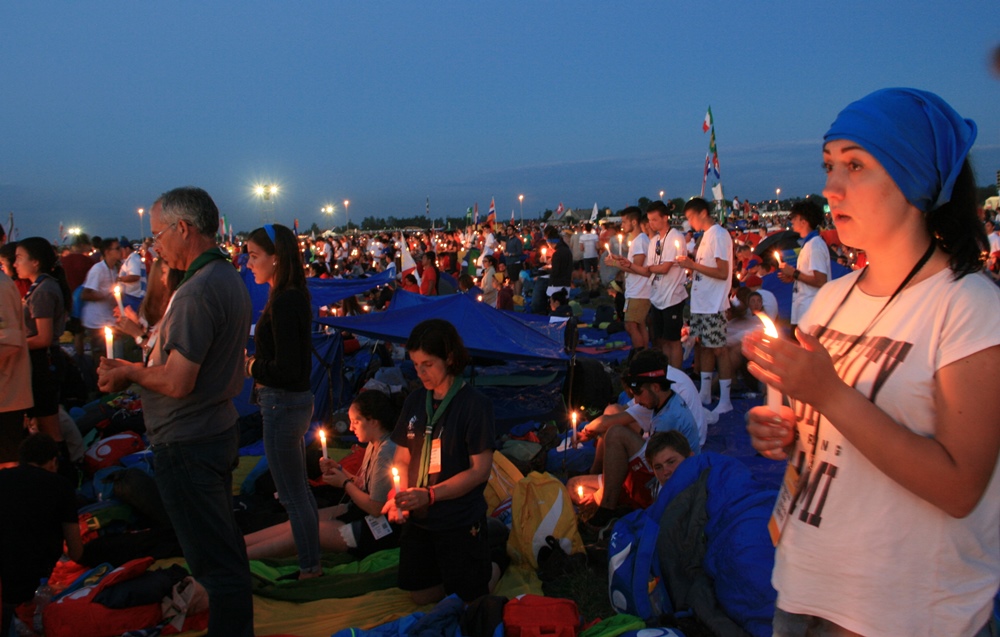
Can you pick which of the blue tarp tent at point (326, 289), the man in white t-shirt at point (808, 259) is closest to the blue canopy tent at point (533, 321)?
the blue tarp tent at point (326, 289)

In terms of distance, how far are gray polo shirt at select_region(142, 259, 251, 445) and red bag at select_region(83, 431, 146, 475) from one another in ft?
12.8

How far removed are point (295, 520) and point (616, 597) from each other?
1794 millimetres

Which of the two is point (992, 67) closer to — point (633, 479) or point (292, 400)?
point (292, 400)

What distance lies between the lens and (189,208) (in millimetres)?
2986

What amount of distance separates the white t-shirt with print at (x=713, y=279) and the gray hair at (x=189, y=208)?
17.1 feet

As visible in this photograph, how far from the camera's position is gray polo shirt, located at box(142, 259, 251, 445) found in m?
2.81

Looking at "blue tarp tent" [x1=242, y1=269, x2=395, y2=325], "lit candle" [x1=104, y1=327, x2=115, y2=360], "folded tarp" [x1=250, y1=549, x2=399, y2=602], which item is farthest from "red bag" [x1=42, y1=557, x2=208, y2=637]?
"blue tarp tent" [x1=242, y1=269, x2=395, y2=325]

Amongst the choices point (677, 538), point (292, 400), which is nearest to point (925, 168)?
point (677, 538)

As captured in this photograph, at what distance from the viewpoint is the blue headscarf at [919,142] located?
132cm

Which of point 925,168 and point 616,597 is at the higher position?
point 925,168

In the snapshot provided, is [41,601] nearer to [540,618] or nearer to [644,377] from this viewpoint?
[540,618]

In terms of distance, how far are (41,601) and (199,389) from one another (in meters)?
2.04

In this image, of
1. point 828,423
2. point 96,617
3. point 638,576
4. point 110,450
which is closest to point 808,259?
point 638,576

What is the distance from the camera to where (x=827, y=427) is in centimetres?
142
